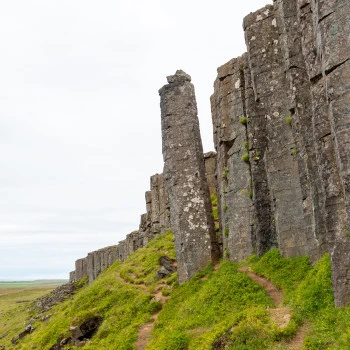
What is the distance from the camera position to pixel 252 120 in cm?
2452

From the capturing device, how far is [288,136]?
22203mm

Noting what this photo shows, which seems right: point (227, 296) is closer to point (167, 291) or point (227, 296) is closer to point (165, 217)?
point (167, 291)

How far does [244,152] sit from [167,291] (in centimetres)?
981

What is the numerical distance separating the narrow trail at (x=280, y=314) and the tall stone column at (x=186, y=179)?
517cm

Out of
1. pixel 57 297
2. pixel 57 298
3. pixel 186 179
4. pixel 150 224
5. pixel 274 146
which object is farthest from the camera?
pixel 57 297

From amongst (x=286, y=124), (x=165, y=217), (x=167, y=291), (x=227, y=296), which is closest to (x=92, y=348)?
(x=167, y=291)

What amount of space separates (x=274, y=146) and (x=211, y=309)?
9.12 m

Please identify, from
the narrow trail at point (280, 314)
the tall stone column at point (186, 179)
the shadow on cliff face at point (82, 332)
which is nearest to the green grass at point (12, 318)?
the shadow on cliff face at point (82, 332)

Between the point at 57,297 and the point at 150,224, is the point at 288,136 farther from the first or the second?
the point at 57,297

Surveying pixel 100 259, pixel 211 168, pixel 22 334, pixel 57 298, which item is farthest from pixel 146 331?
pixel 100 259

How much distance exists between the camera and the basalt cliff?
14247mm

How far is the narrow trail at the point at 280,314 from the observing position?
44.7ft

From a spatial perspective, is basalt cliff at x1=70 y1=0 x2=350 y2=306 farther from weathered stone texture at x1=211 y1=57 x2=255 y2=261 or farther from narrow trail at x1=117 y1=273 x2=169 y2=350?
narrow trail at x1=117 y1=273 x2=169 y2=350

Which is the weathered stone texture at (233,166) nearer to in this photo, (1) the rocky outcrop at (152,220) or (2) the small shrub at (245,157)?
(2) the small shrub at (245,157)
